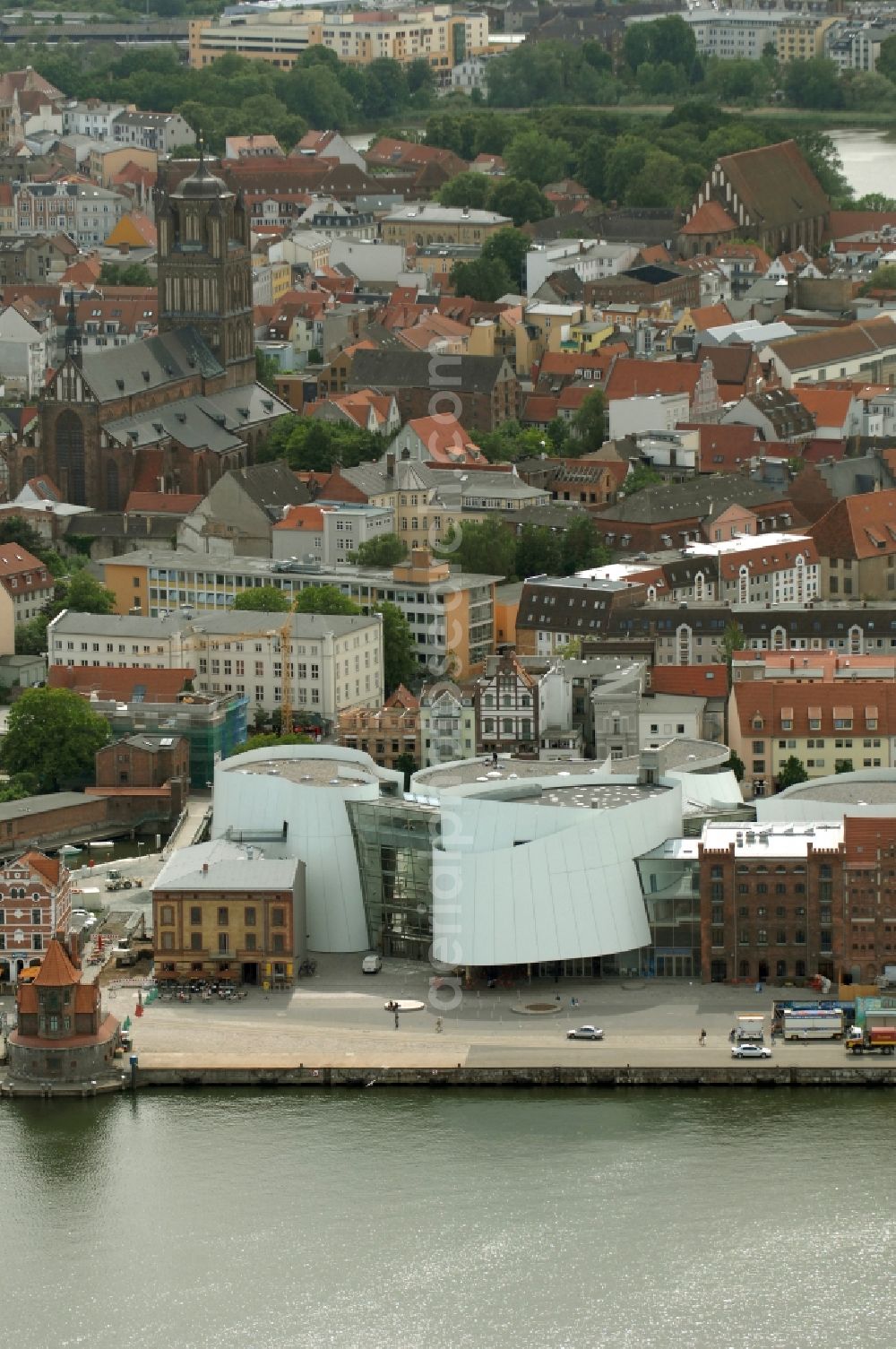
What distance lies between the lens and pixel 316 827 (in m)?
41.5

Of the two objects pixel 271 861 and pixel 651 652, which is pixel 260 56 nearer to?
pixel 651 652

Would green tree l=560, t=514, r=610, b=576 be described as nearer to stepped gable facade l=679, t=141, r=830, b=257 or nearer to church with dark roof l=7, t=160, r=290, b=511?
church with dark roof l=7, t=160, r=290, b=511

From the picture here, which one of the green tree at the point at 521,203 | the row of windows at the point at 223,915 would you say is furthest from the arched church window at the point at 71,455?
the green tree at the point at 521,203

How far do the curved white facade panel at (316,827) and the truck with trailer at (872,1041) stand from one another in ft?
18.8

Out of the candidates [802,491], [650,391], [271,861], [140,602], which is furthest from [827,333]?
[271,861]

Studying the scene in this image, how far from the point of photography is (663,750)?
4472 cm

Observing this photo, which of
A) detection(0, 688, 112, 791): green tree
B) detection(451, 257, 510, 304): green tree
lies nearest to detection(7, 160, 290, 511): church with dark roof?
detection(451, 257, 510, 304): green tree

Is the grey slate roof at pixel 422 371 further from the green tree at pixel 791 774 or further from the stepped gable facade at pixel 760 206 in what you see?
the green tree at pixel 791 774

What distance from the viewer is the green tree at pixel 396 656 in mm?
51438

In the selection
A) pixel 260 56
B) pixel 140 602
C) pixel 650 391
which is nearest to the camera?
pixel 140 602

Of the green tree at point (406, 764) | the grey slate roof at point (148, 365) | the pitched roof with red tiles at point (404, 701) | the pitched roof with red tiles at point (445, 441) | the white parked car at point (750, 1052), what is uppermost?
the grey slate roof at point (148, 365)

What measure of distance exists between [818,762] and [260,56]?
234ft

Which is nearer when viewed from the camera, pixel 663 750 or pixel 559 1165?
pixel 559 1165

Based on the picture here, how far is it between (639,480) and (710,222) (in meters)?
24.1
